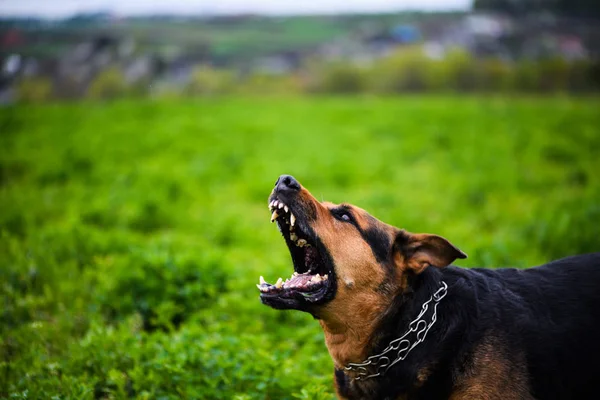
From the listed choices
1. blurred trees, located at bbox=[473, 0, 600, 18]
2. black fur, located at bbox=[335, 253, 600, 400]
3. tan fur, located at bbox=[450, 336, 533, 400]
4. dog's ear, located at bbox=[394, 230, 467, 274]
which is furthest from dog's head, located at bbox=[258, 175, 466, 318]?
blurred trees, located at bbox=[473, 0, 600, 18]

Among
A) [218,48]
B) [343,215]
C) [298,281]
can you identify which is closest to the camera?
[298,281]

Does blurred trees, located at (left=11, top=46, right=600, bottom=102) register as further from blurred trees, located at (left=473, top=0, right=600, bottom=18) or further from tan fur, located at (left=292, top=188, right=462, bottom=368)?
tan fur, located at (left=292, top=188, right=462, bottom=368)

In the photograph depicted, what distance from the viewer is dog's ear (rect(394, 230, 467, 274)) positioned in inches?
153

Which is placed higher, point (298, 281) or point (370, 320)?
point (298, 281)

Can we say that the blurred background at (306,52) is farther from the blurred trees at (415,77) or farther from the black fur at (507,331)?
the black fur at (507,331)

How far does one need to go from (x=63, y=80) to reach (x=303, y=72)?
19127 mm

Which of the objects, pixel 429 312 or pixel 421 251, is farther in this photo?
pixel 421 251

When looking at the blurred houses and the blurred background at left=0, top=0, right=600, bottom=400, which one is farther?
the blurred houses

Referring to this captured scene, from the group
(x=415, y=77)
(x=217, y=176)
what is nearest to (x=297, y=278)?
(x=217, y=176)

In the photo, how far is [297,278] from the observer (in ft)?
13.5

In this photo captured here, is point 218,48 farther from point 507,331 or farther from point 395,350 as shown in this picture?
point 507,331

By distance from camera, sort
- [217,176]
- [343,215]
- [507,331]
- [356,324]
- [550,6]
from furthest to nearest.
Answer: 1. [550,6]
2. [217,176]
3. [343,215]
4. [356,324]
5. [507,331]

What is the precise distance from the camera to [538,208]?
1012 cm

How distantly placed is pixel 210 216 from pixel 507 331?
286 inches
